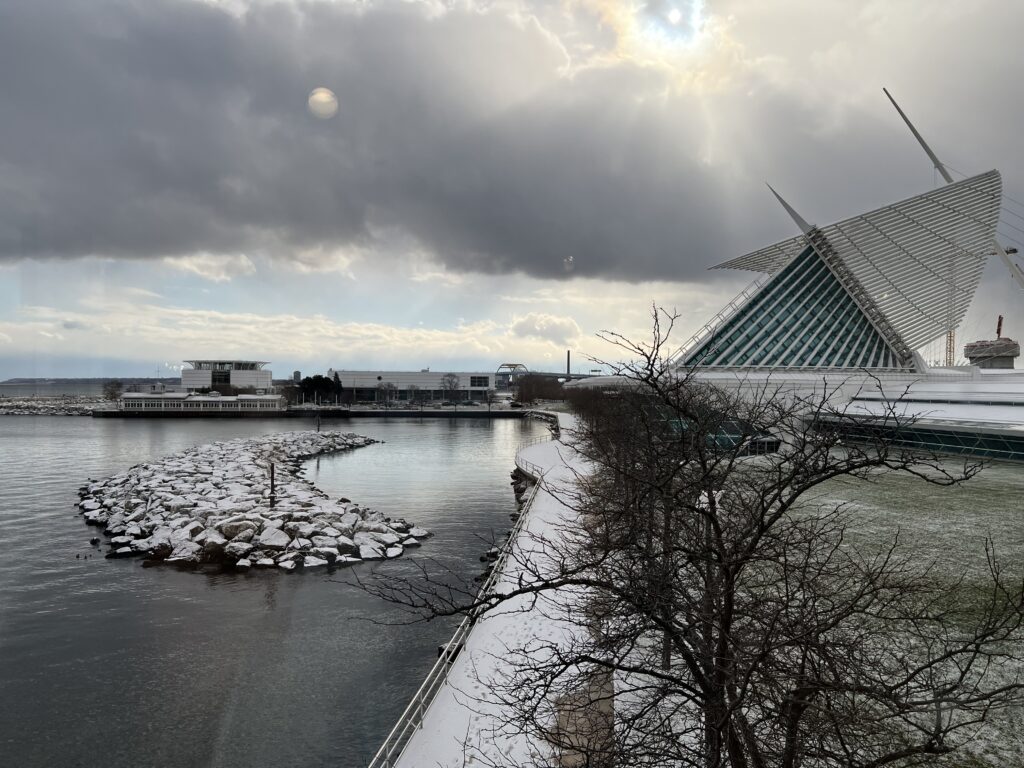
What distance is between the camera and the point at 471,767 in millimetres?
7082

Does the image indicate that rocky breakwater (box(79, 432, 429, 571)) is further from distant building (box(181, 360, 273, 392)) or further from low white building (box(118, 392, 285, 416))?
distant building (box(181, 360, 273, 392))

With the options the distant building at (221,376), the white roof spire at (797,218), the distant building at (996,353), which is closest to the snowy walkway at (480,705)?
the white roof spire at (797,218)

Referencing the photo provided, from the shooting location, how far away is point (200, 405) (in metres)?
96.8

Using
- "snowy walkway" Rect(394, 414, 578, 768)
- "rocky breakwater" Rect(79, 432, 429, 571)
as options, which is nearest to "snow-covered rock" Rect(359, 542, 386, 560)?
"rocky breakwater" Rect(79, 432, 429, 571)

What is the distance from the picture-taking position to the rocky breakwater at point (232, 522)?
60.0 feet

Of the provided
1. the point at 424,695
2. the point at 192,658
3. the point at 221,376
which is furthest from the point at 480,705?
the point at 221,376

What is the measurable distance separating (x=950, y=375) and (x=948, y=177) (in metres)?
16.6

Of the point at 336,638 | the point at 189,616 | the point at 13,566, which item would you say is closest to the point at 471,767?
the point at 336,638

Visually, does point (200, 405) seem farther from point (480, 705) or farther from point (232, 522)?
point (480, 705)

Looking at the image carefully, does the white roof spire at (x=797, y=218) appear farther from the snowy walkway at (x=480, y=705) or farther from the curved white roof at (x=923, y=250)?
the snowy walkway at (x=480, y=705)

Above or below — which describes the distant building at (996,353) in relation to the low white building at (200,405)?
above

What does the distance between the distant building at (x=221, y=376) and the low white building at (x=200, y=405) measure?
18928 millimetres

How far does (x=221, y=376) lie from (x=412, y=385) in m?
38.6

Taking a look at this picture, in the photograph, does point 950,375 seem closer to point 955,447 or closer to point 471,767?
point 955,447
